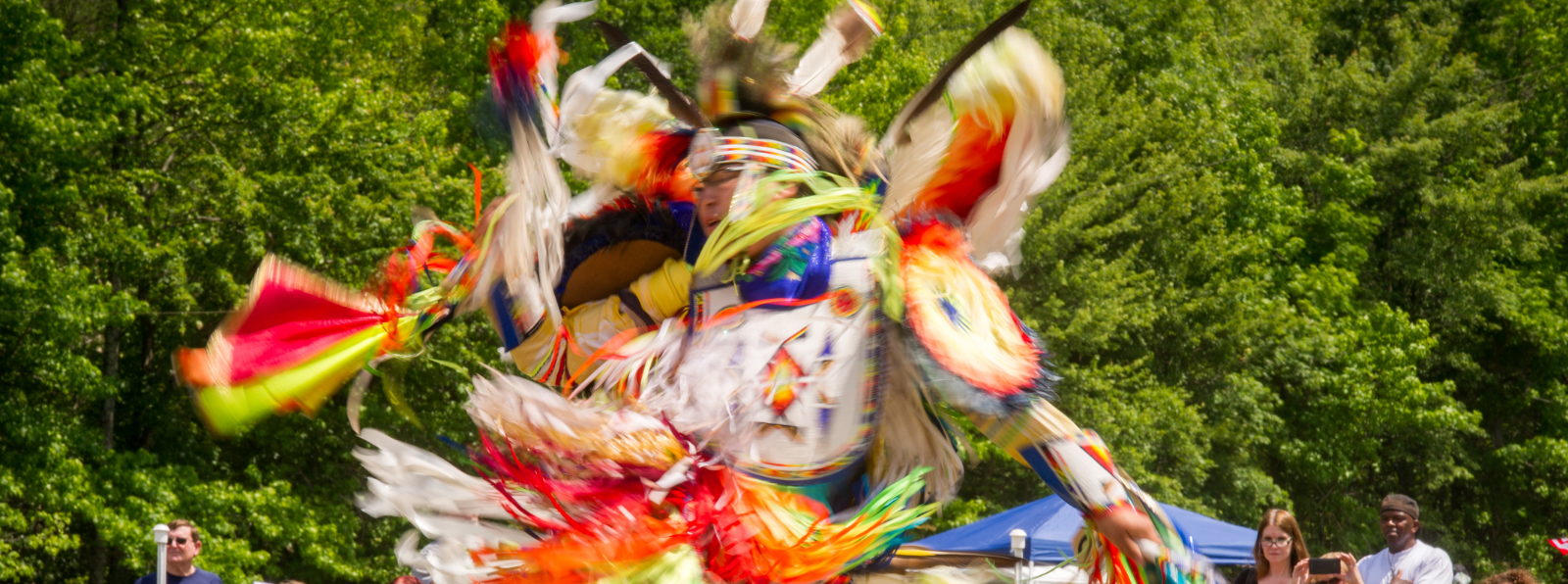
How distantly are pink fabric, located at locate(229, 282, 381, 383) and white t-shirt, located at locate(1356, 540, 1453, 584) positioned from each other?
12.6 feet

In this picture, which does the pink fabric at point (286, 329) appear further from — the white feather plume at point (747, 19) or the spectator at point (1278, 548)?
the spectator at point (1278, 548)

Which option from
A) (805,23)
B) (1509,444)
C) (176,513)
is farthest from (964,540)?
(1509,444)

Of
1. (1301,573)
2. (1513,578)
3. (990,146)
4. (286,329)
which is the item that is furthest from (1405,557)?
(286,329)

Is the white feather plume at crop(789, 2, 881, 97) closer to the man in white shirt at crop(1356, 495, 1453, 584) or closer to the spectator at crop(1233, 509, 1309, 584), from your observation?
the spectator at crop(1233, 509, 1309, 584)

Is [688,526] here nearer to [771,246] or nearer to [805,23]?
[771,246]

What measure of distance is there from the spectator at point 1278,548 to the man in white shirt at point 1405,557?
60 centimetres

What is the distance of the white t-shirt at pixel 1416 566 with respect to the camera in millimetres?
4875

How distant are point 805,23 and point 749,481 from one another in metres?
10.3

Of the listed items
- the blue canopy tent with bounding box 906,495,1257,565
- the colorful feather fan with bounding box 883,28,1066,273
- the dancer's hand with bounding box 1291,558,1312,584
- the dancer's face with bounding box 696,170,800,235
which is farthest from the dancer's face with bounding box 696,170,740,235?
the blue canopy tent with bounding box 906,495,1257,565

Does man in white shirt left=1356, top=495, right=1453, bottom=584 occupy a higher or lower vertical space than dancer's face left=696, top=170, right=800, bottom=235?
lower

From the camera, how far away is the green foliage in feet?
37.8

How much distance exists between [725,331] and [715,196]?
0.75 feet

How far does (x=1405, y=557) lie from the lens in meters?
5.03

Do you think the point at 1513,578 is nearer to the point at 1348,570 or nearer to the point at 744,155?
the point at 1348,570
